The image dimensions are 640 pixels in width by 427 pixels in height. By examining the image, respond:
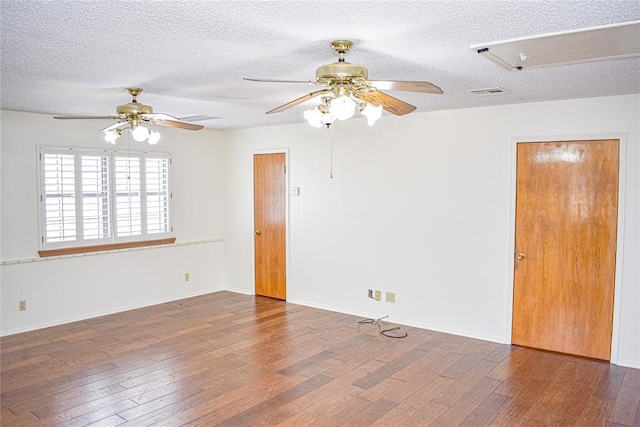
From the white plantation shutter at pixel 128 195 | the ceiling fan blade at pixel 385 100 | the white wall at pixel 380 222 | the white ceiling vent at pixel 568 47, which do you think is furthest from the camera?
the white plantation shutter at pixel 128 195

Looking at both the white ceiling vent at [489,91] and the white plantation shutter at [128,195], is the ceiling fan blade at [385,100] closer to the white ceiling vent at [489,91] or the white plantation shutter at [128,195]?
the white ceiling vent at [489,91]

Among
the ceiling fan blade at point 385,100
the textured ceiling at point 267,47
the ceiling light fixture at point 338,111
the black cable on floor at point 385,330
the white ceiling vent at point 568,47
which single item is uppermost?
the textured ceiling at point 267,47

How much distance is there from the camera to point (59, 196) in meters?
5.39

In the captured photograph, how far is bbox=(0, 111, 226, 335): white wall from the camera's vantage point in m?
5.08

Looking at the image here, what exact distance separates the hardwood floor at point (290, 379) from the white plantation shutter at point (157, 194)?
1.44 metres

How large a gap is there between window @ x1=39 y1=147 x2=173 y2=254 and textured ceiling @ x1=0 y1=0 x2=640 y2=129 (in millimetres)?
1163

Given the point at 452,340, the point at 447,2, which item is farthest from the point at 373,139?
the point at 447,2

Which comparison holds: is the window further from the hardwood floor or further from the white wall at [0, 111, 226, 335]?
the hardwood floor

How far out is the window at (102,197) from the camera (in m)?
5.36

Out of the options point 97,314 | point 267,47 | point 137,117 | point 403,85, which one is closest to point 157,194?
point 97,314

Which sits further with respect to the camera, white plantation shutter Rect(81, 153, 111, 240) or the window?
white plantation shutter Rect(81, 153, 111, 240)

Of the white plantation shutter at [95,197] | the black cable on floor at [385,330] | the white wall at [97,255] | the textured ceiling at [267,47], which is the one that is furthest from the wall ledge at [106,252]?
the black cable on floor at [385,330]

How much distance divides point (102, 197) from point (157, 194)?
77 centimetres

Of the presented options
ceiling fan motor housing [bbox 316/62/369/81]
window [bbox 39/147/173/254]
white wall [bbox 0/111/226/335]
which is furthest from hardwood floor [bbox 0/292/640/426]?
ceiling fan motor housing [bbox 316/62/369/81]
